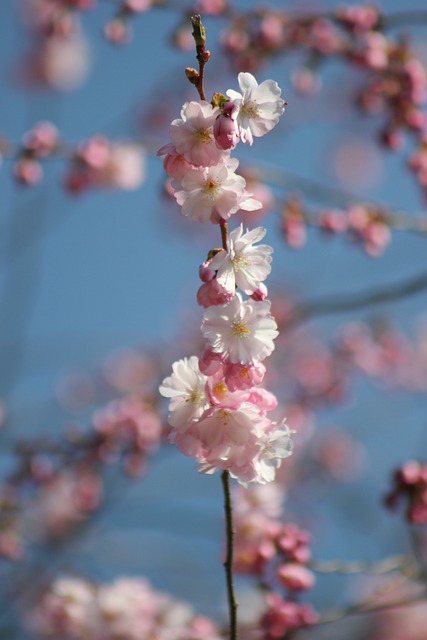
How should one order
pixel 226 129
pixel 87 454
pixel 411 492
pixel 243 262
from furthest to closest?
pixel 87 454
pixel 411 492
pixel 243 262
pixel 226 129

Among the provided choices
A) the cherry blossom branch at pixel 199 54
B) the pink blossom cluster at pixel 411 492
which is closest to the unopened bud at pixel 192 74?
the cherry blossom branch at pixel 199 54

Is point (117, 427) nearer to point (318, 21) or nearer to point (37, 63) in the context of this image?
point (318, 21)

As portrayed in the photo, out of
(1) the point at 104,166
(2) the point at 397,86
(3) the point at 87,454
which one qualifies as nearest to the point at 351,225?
(2) the point at 397,86

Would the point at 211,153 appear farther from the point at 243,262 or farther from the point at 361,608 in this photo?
the point at 361,608

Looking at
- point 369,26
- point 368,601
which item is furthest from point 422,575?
point 369,26

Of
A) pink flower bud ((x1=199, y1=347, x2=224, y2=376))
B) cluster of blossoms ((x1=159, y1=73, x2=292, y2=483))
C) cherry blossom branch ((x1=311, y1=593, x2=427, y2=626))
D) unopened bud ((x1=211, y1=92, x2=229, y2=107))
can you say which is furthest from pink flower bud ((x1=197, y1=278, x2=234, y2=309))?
cherry blossom branch ((x1=311, y1=593, x2=427, y2=626))

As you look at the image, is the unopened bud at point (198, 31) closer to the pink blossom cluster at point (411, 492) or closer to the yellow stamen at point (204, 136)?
the yellow stamen at point (204, 136)
